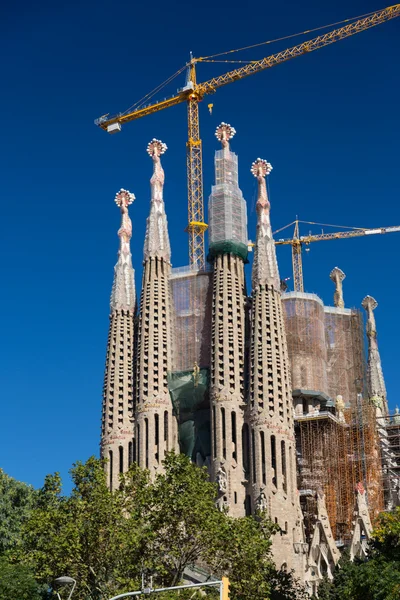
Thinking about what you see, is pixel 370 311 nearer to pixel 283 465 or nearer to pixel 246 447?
pixel 246 447

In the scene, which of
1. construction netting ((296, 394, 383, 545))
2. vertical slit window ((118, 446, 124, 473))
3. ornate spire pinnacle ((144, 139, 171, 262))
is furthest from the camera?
ornate spire pinnacle ((144, 139, 171, 262))

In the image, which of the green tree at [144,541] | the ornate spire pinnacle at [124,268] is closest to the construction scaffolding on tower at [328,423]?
the ornate spire pinnacle at [124,268]

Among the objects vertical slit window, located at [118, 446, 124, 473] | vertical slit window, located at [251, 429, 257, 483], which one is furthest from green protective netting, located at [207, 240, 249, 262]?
vertical slit window, located at [118, 446, 124, 473]

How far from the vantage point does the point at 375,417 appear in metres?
73.6

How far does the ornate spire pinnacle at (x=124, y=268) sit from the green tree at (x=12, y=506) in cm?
1442

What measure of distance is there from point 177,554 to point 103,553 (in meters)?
2.87

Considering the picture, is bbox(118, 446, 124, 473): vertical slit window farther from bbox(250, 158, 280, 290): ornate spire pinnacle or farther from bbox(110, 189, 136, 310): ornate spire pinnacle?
bbox(250, 158, 280, 290): ornate spire pinnacle

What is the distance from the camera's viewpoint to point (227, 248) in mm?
70062

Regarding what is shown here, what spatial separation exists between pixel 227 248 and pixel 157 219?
5.64 meters

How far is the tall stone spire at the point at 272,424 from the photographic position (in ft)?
204

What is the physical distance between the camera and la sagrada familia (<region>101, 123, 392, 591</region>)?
63.8m

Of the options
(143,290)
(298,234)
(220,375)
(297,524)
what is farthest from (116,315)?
(298,234)

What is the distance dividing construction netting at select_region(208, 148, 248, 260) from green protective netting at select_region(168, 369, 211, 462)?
26.2 feet

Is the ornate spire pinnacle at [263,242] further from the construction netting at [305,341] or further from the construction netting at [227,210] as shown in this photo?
the construction netting at [305,341]
